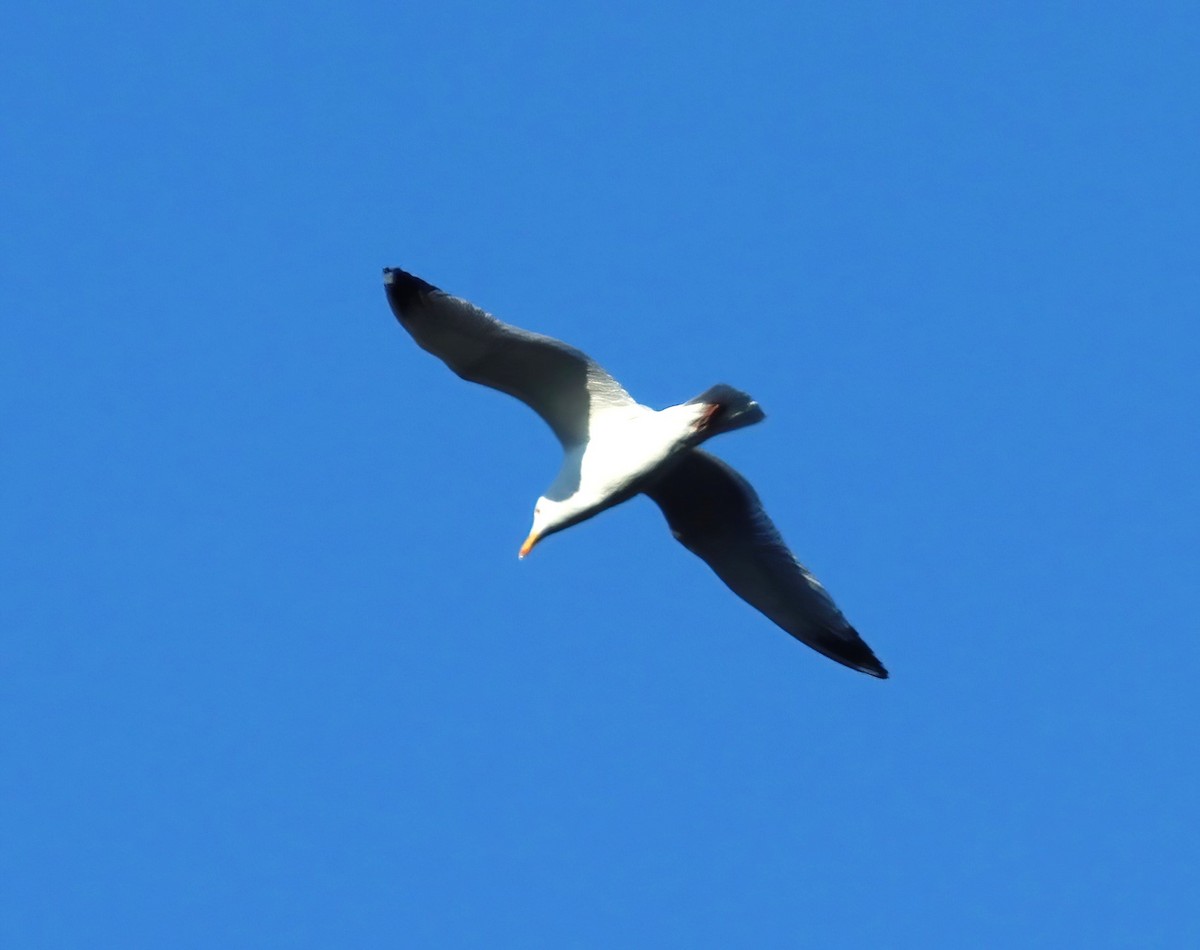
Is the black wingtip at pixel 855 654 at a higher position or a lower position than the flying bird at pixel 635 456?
lower

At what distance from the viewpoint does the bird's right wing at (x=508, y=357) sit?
1455 centimetres

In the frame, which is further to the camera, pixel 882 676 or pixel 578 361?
pixel 882 676

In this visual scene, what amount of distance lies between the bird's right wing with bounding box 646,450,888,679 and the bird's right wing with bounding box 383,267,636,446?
127 centimetres

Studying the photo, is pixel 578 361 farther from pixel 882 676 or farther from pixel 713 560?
pixel 882 676

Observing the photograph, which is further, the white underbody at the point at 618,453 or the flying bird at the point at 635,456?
the white underbody at the point at 618,453

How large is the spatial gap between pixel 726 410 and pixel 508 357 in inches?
61.9

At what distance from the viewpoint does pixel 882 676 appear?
16.9 metres

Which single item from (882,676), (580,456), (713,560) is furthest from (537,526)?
(882,676)

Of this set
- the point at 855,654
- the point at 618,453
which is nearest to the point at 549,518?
the point at 618,453

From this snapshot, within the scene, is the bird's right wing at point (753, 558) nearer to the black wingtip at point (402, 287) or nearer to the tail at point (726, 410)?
the tail at point (726, 410)

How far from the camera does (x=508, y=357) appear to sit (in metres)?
15.0

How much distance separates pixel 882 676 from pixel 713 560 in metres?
1.58

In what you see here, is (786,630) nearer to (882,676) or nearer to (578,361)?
(882,676)

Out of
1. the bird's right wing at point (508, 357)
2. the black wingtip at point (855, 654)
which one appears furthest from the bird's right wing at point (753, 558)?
the bird's right wing at point (508, 357)
